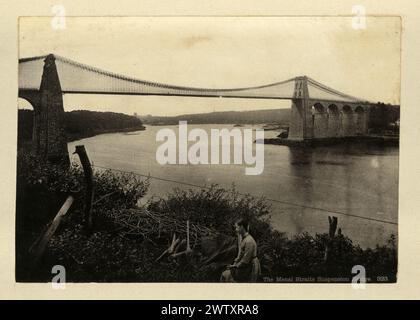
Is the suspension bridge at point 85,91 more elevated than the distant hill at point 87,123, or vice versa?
the suspension bridge at point 85,91

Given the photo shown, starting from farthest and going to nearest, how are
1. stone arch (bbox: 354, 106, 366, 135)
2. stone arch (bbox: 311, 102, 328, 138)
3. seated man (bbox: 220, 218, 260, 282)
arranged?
stone arch (bbox: 311, 102, 328, 138) < stone arch (bbox: 354, 106, 366, 135) < seated man (bbox: 220, 218, 260, 282)

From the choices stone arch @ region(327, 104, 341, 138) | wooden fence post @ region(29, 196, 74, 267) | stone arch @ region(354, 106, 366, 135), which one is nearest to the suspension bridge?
stone arch @ region(354, 106, 366, 135)

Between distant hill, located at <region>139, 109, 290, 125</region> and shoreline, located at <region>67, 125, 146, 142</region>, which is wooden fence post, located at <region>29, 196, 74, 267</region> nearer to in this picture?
shoreline, located at <region>67, 125, 146, 142</region>

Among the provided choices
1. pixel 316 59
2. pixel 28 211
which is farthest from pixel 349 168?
pixel 28 211

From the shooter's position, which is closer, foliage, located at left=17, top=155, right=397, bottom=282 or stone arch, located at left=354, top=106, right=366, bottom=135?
foliage, located at left=17, top=155, right=397, bottom=282

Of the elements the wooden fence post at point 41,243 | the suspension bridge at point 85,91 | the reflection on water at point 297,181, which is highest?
the suspension bridge at point 85,91

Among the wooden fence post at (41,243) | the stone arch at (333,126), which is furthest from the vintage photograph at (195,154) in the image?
the stone arch at (333,126)

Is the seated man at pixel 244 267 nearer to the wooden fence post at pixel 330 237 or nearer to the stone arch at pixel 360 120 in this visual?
the wooden fence post at pixel 330 237

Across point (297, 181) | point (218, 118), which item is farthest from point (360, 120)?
point (218, 118)
